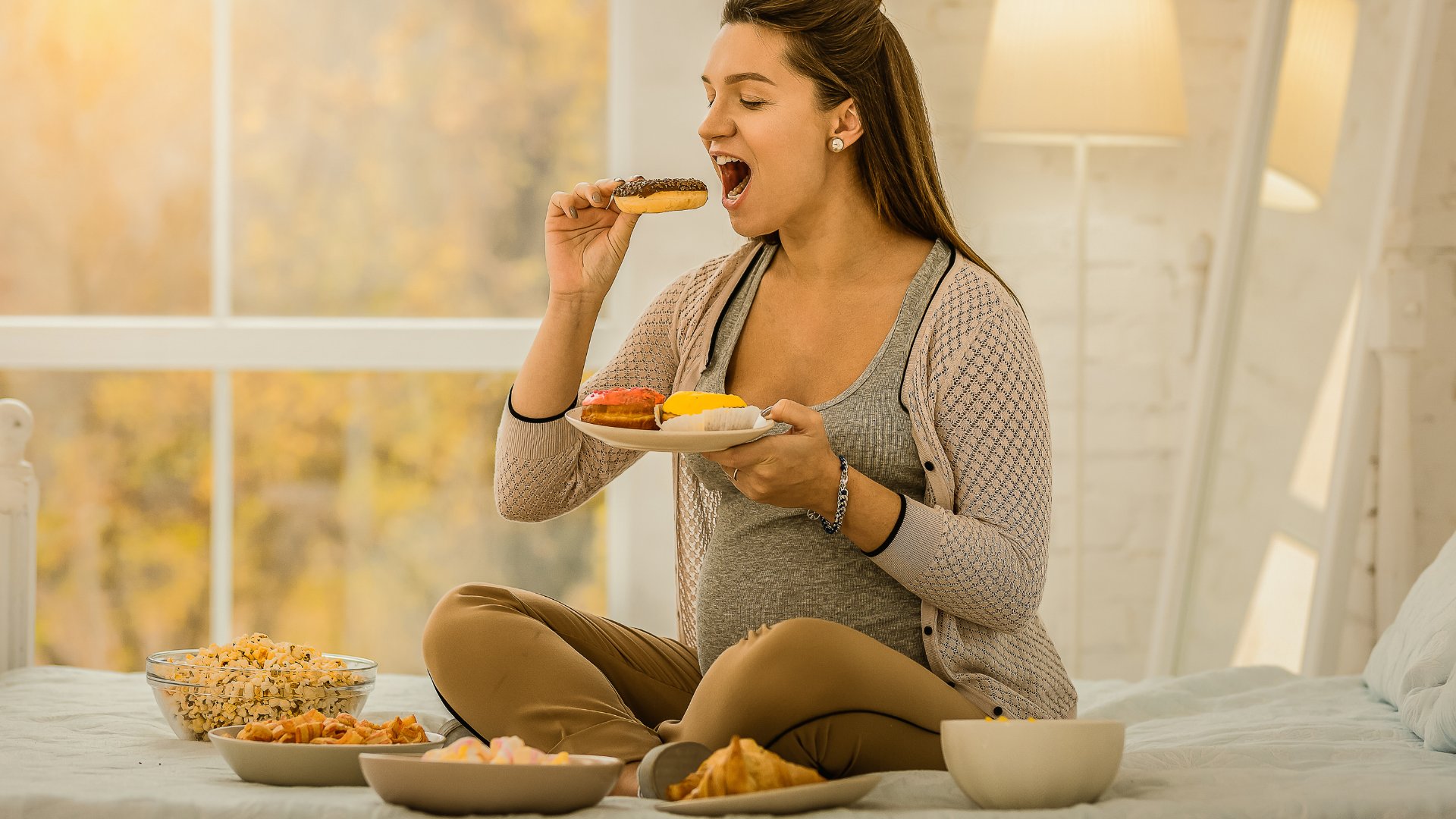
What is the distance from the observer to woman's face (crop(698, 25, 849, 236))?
1.77 metres

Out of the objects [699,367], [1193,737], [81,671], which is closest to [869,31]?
[699,367]

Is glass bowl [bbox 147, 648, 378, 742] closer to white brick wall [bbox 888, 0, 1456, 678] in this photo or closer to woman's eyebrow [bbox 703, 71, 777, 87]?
woman's eyebrow [bbox 703, 71, 777, 87]

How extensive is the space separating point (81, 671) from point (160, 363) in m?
1.40

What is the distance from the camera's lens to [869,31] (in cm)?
180

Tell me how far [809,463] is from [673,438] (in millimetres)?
148

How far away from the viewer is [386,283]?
11.7ft

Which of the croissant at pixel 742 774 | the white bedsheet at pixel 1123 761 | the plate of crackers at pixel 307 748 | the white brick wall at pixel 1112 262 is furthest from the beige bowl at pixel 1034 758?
the white brick wall at pixel 1112 262

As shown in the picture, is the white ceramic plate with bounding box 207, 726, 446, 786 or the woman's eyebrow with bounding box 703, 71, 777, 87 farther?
the woman's eyebrow with bounding box 703, 71, 777, 87

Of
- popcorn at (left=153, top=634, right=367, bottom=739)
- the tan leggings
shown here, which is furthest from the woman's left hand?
popcorn at (left=153, top=634, right=367, bottom=739)

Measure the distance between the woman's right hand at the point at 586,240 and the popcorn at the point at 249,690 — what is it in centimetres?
56

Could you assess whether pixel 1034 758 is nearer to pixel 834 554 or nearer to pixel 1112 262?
pixel 834 554

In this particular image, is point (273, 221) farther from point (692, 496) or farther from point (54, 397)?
point (692, 496)

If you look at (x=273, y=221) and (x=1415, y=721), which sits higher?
(x=273, y=221)

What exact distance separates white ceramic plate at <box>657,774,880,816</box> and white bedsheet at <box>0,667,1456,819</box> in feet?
0.08
